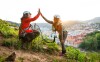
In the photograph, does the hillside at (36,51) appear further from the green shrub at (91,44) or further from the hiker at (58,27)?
the green shrub at (91,44)

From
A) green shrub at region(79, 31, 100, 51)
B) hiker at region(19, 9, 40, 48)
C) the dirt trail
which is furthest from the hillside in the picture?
green shrub at region(79, 31, 100, 51)

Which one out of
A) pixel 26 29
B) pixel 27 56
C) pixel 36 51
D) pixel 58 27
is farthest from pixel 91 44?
pixel 27 56

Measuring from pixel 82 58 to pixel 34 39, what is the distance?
5.68ft

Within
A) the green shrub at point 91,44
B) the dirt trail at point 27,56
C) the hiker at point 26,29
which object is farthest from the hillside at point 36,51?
the green shrub at point 91,44

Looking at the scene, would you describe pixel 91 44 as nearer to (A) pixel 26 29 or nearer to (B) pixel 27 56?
(A) pixel 26 29

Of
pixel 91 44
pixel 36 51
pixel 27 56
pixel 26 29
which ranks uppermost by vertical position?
pixel 26 29

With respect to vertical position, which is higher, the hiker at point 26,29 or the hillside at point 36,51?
the hiker at point 26,29

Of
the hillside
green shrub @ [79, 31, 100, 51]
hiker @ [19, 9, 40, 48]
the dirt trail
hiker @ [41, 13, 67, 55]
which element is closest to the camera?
the dirt trail

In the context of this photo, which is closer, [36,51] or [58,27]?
[36,51]

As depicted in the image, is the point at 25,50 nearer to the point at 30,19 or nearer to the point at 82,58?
the point at 30,19

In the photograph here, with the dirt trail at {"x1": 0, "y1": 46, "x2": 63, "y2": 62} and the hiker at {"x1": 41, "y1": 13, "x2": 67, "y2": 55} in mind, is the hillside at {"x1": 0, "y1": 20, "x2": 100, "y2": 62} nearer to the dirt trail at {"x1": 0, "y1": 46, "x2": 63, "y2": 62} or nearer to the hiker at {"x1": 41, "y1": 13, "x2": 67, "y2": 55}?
the dirt trail at {"x1": 0, "y1": 46, "x2": 63, "y2": 62}

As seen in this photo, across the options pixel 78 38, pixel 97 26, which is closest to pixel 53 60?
pixel 78 38

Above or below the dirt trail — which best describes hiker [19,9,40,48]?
above

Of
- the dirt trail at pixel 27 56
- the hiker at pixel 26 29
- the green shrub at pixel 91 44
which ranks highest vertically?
the hiker at pixel 26 29
